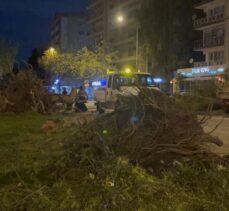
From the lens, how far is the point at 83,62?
58.8m

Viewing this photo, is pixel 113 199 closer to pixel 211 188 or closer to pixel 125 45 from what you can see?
pixel 211 188

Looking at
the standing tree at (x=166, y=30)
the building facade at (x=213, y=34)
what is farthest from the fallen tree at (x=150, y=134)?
the standing tree at (x=166, y=30)

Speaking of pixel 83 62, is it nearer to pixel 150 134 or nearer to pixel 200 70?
pixel 200 70

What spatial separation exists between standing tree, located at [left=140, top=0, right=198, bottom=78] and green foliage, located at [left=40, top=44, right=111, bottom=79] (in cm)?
1060

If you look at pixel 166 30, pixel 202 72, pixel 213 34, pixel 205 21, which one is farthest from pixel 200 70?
pixel 205 21

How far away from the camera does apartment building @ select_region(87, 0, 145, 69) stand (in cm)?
7619

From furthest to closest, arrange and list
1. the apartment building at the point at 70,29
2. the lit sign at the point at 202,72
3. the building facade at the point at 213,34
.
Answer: the apartment building at the point at 70,29, the building facade at the point at 213,34, the lit sign at the point at 202,72

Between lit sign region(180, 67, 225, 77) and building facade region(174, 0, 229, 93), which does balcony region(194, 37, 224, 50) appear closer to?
building facade region(174, 0, 229, 93)

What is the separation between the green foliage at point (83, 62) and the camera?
58.7 meters

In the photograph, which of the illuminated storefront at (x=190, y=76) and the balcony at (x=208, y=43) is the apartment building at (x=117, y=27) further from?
the illuminated storefront at (x=190, y=76)

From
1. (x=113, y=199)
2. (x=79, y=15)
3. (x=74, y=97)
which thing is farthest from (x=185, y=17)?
(x=79, y=15)

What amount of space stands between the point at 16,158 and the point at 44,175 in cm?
226

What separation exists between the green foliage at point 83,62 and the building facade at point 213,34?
1403cm

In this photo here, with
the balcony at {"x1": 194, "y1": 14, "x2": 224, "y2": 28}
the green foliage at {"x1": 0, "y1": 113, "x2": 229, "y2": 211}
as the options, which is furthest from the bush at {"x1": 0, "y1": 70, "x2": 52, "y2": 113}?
the balcony at {"x1": 194, "y1": 14, "x2": 224, "y2": 28}
